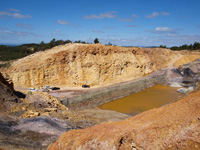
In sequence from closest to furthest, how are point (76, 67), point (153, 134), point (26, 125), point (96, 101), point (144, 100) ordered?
point (153, 134), point (26, 125), point (96, 101), point (144, 100), point (76, 67)

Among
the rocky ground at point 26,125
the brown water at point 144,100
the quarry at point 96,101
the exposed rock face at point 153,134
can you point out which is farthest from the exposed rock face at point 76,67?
the exposed rock face at point 153,134

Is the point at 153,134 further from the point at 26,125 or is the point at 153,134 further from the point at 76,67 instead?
the point at 76,67

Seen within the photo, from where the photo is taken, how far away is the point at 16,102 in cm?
1969

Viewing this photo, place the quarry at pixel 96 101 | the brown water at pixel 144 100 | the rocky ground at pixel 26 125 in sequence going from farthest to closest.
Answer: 1. the brown water at pixel 144 100
2. the rocky ground at pixel 26 125
3. the quarry at pixel 96 101

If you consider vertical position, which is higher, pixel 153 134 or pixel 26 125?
pixel 153 134

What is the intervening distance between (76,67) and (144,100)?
16028 mm

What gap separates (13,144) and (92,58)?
100ft

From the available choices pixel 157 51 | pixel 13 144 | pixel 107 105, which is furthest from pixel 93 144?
pixel 157 51

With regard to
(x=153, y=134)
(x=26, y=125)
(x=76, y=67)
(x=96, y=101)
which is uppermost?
(x=76, y=67)

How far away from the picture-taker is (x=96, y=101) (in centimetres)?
3003

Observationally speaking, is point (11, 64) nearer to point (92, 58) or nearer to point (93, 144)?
point (92, 58)

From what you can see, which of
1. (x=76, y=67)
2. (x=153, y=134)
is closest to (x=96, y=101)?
(x=76, y=67)

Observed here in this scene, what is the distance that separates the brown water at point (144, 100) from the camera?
2880cm

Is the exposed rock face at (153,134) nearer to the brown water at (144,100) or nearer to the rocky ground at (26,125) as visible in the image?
the rocky ground at (26,125)
